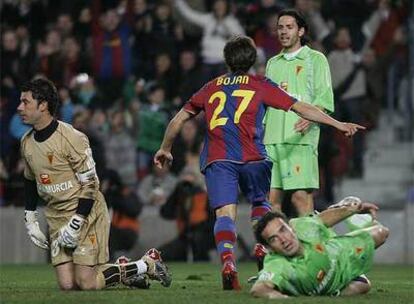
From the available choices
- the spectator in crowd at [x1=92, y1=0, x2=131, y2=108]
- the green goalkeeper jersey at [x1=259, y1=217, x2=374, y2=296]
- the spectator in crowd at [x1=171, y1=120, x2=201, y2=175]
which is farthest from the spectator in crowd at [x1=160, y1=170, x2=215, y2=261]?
the green goalkeeper jersey at [x1=259, y1=217, x2=374, y2=296]

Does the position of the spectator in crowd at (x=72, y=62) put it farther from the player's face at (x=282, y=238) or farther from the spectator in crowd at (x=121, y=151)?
the player's face at (x=282, y=238)

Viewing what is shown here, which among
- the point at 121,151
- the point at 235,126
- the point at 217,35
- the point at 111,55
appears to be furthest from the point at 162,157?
the point at 111,55

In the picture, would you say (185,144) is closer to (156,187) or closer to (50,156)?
(156,187)

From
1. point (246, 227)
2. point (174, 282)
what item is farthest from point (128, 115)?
point (174, 282)

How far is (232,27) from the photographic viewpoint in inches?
858

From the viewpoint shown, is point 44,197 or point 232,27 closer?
point 44,197

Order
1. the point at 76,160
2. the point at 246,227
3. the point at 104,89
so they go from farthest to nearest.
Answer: the point at 104,89 < the point at 246,227 < the point at 76,160

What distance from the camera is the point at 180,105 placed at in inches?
840

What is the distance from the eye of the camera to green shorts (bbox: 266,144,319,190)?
13617mm

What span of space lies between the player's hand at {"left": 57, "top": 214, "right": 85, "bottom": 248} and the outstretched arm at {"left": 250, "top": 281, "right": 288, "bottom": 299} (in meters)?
1.64

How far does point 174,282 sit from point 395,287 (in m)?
2.01

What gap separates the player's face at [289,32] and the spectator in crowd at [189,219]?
6.90 metres

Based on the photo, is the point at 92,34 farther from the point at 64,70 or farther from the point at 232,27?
the point at 232,27

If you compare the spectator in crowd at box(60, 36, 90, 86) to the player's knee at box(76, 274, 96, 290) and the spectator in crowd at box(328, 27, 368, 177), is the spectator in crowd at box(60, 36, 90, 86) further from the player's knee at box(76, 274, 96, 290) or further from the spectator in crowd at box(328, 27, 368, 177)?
the player's knee at box(76, 274, 96, 290)
